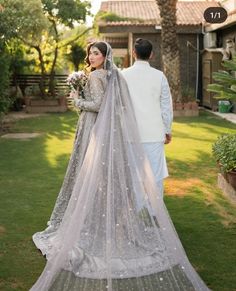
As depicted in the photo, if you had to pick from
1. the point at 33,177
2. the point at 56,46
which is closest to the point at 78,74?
the point at 33,177

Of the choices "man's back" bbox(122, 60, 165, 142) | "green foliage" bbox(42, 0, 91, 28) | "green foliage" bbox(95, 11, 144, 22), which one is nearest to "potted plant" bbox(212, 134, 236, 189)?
"man's back" bbox(122, 60, 165, 142)

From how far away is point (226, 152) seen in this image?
7.08 metres

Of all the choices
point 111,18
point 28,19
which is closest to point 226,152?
point 28,19

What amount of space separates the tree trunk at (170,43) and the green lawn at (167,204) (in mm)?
4439

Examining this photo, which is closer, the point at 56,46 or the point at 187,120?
the point at 187,120

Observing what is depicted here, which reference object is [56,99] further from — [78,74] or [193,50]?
[78,74]

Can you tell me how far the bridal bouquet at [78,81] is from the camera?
521 cm

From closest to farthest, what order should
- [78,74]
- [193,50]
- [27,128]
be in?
1. [78,74]
2. [27,128]
3. [193,50]

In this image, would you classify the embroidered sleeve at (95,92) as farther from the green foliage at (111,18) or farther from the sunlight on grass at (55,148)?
the green foliage at (111,18)

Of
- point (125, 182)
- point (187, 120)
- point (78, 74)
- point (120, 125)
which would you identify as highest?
point (78, 74)

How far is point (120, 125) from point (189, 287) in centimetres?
145

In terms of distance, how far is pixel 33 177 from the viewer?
8.23 metres

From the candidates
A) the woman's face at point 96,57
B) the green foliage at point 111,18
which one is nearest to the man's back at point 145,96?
the woman's face at point 96,57

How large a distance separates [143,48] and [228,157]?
7.87ft
